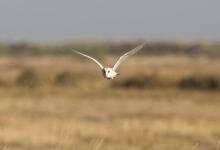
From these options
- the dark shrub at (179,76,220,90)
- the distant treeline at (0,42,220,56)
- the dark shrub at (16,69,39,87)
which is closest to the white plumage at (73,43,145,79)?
the dark shrub at (179,76,220,90)

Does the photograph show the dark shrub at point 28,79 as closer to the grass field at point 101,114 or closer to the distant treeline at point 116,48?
the grass field at point 101,114

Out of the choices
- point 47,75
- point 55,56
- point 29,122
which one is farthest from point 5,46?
point 29,122

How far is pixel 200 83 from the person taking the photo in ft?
137

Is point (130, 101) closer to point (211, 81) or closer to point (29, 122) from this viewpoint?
point (211, 81)

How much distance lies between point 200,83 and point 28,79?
30.4 feet

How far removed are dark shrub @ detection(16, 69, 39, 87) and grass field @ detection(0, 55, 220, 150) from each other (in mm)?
32

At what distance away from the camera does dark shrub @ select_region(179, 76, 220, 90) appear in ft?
135

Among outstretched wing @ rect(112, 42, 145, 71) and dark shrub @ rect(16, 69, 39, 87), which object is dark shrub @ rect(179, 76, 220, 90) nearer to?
dark shrub @ rect(16, 69, 39, 87)

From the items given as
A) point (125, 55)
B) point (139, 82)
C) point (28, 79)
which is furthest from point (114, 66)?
point (28, 79)

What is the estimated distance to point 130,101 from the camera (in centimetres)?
3366

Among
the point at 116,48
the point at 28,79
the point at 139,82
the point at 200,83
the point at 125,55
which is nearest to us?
the point at 125,55

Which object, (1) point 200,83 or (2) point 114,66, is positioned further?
(1) point 200,83

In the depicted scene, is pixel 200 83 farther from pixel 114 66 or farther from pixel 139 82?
pixel 114 66

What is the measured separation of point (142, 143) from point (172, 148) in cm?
90
